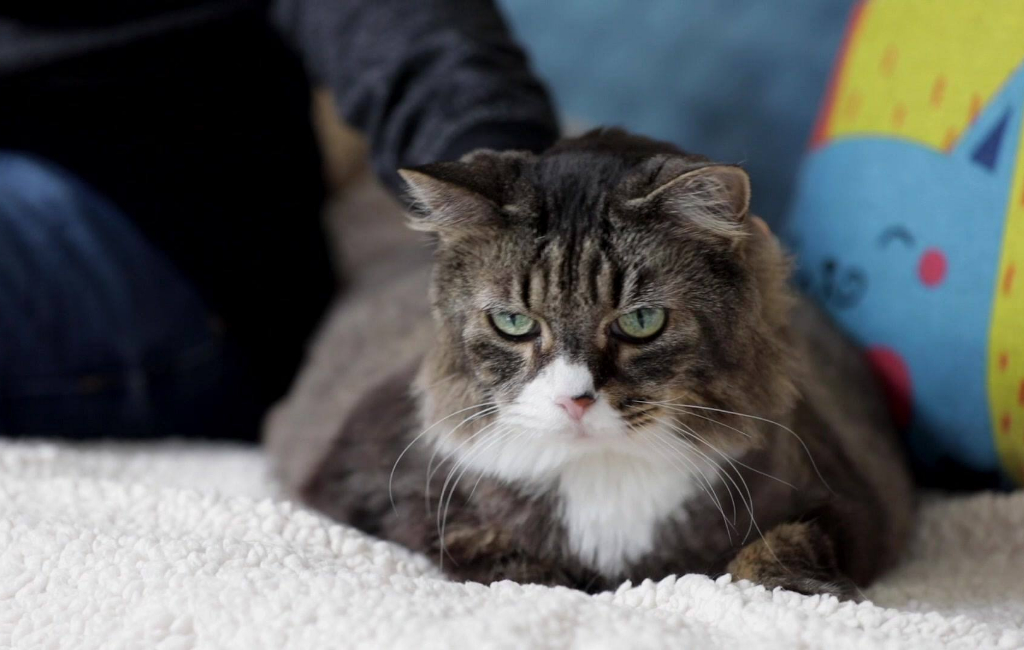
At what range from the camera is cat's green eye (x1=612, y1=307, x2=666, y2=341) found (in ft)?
3.47

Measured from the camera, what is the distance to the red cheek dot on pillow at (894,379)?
1560mm

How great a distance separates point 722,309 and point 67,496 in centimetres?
86

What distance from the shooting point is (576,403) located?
1020mm

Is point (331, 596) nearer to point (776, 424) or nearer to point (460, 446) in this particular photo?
point (460, 446)

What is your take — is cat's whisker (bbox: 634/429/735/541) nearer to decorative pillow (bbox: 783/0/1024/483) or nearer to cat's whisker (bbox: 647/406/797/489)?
cat's whisker (bbox: 647/406/797/489)

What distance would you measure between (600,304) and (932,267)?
66cm

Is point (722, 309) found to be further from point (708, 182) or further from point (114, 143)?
point (114, 143)

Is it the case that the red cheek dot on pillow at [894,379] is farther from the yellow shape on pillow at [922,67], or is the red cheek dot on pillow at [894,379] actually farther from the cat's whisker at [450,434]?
the cat's whisker at [450,434]

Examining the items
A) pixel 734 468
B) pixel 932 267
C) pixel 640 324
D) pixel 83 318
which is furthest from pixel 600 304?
pixel 83 318

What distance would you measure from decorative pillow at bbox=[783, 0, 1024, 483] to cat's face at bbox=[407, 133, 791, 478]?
41 centimetres

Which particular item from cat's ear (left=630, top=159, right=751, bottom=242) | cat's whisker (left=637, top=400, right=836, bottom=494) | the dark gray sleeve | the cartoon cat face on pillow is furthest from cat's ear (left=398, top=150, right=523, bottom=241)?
the cartoon cat face on pillow

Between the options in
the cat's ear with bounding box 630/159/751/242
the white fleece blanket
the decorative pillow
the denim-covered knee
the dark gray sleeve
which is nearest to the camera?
the white fleece blanket

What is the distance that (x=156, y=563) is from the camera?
1.05 m

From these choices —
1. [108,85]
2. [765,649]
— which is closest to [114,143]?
[108,85]
